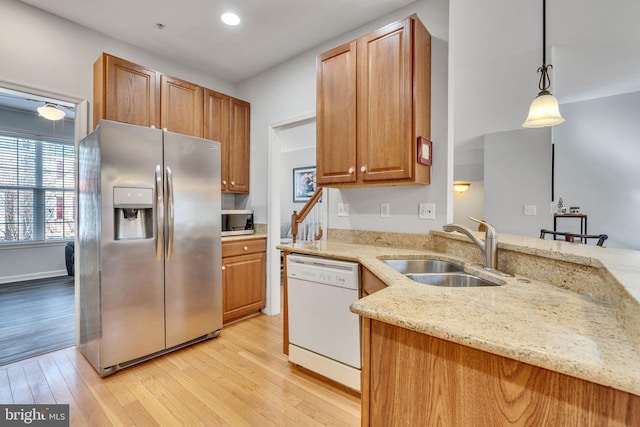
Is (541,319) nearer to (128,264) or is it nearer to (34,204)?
(128,264)

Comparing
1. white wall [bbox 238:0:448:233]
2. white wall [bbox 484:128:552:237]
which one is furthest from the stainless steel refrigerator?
white wall [bbox 484:128:552:237]

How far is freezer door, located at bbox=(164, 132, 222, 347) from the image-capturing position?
2.34m

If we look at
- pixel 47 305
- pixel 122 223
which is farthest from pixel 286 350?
pixel 47 305

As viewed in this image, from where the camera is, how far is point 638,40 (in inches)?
109

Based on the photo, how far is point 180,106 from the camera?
2881mm

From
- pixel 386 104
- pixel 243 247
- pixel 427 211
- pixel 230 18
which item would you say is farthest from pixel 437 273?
pixel 230 18

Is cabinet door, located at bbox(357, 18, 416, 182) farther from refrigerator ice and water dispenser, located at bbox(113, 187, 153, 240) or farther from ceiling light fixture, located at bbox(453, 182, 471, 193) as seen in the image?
ceiling light fixture, located at bbox(453, 182, 471, 193)

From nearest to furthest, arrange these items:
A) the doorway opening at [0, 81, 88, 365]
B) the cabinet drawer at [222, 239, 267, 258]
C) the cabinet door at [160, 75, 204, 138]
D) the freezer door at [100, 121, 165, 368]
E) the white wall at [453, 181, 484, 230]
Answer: the freezer door at [100, 121, 165, 368] < the cabinet door at [160, 75, 204, 138] < the cabinet drawer at [222, 239, 267, 258] < the doorway opening at [0, 81, 88, 365] < the white wall at [453, 181, 484, 230]

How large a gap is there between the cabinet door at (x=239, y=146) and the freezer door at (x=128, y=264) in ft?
3.65

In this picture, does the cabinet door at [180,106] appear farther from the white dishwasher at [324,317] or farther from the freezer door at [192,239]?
the white dishwasher at [324,317]

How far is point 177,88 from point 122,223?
4.95 feet

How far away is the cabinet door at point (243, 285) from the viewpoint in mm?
2930

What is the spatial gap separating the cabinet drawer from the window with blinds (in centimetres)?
310

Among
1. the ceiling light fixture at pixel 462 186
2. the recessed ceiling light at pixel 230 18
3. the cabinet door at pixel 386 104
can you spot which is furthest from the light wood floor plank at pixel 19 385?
the ceiling light fixture at pixel 462 186
